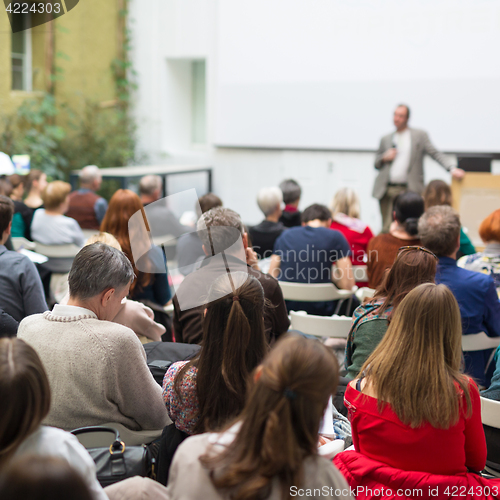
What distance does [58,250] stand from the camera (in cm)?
447

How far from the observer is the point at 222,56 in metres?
8.84

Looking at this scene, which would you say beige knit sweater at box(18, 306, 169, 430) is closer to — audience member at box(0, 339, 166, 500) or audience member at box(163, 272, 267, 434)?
audience member at box(163, 272, 267, 434)

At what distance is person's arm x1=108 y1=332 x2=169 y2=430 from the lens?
1.74m

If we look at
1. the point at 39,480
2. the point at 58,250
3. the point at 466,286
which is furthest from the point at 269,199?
the point at 39,480

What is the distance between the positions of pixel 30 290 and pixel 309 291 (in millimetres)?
1639

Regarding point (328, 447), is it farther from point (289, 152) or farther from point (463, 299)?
point (289, 152)

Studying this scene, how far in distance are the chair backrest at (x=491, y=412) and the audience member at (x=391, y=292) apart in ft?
1.50

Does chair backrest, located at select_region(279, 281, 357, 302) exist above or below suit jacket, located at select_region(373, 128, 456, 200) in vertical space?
below

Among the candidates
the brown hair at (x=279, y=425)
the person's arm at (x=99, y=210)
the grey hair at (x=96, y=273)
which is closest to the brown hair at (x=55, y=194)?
the person's arm at (x=99, y=210)

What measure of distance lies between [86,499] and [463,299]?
2.21 m

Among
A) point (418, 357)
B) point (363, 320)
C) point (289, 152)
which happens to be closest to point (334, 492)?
point (418, 357)

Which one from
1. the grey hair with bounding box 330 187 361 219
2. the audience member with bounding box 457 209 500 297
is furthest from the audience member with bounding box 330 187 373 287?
the audience member with bounding box 457 209 500 297

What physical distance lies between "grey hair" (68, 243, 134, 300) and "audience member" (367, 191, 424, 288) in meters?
1.87

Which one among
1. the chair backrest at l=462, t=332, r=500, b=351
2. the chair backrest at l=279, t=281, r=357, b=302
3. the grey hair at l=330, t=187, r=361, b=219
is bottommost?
the chair backrest at l=462, t=332, r=500, b=351
